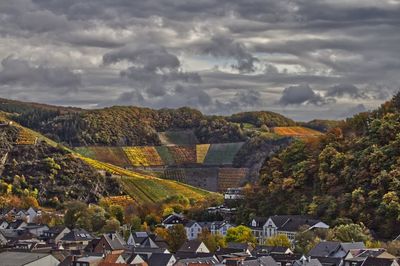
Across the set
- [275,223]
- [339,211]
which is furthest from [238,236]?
[339,211]

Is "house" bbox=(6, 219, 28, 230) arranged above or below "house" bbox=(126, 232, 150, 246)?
below

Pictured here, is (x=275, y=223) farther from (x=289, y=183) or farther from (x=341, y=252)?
(x=341, y=252)

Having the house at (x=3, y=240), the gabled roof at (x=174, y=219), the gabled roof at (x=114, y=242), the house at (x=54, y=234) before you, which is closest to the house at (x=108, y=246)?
the gabled roof at (x=114, y=242)

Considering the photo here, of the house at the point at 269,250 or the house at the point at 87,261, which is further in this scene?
the house at the point at 269,250

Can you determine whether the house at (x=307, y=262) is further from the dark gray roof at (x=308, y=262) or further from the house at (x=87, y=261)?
the house at (x=87, y=261)

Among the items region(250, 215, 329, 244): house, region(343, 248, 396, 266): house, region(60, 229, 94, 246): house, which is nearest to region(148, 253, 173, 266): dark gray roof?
region(343, 248, 396, 266): house

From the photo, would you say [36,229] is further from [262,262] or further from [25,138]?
[25,138]

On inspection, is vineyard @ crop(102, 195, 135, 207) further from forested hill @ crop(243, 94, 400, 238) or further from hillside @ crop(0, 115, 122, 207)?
forested hill @ crop(243, 94, 400, 238)
